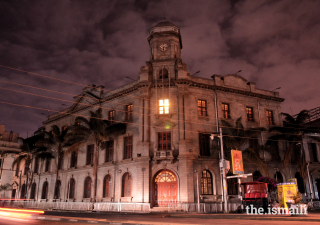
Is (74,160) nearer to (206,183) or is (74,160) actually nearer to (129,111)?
(129,111)

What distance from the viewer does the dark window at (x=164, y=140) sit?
94.8 ft

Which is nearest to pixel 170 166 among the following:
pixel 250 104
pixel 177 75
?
pixel 177 75

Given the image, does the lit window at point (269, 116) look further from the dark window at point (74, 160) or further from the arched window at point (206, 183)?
the dark window at point (74, 160)

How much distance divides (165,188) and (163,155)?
3.65 metres

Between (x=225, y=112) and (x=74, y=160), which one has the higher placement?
(x=225, y=112)

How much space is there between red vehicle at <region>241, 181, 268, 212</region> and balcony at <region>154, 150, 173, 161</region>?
8.07 m

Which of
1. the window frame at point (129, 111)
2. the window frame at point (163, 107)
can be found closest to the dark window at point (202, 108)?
the window frame at point (163, 107)

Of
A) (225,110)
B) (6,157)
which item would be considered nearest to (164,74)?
(225,110)

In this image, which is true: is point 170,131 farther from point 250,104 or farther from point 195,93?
point 250,104

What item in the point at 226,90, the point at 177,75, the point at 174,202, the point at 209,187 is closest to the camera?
the point at 174,202

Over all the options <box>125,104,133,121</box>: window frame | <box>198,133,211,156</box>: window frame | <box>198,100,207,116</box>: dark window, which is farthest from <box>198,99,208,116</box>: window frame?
<box>125,104,133,121</box>: window frame

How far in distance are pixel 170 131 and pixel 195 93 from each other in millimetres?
5765

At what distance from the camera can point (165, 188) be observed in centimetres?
2781

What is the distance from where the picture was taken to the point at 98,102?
3716 centimetres
